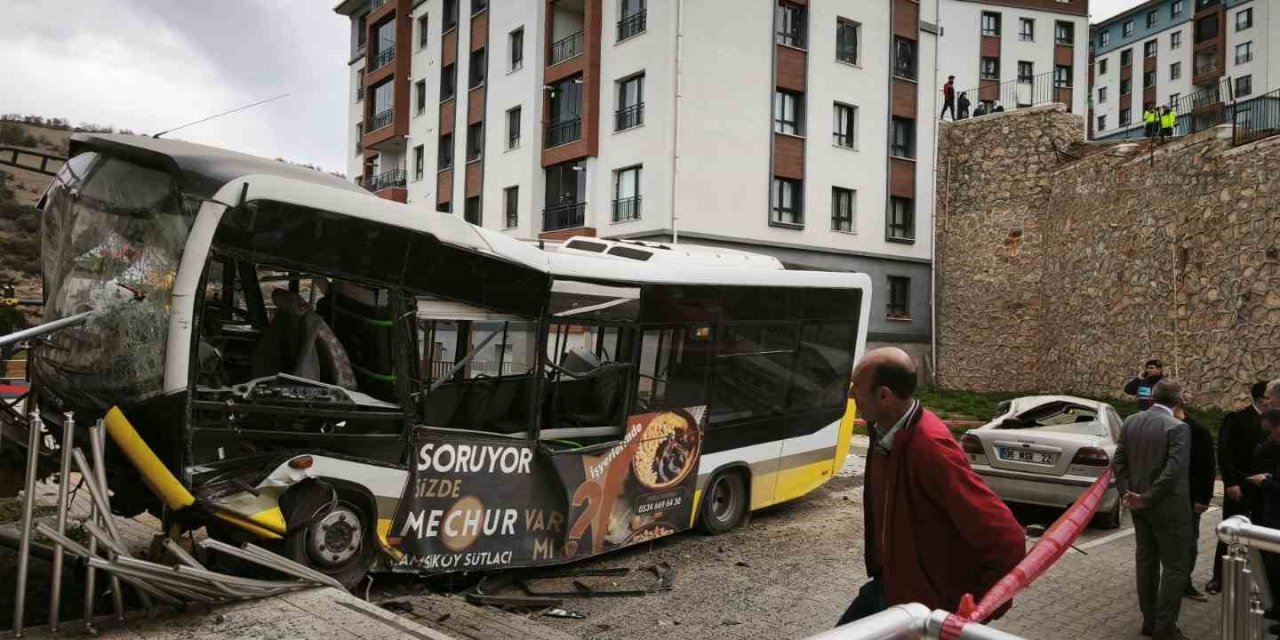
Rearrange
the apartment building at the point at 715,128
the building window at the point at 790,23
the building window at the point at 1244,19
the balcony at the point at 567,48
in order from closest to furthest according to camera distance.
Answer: the apartment building at the point at 715,128 < the building window at the point at 790,23 < the balcony at the point at 567,48 < the building window at the point at 1244,19

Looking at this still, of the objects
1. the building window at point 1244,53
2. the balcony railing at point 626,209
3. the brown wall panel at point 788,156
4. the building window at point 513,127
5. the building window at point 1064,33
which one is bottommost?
the balcony railing at point 626,209

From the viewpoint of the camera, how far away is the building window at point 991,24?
5347 centimetres

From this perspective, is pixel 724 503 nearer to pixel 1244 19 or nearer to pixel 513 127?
pixel 513 127

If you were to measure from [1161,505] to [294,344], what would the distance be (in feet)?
20.5

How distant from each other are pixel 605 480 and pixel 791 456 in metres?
3.24

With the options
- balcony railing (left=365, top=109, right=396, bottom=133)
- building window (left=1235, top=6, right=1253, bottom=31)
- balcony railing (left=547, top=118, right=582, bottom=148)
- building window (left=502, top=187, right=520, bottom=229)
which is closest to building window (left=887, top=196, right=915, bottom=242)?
balcony railing (left=547, top=118, right=582, bottom=148)

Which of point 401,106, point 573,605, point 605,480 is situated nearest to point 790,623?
point 573,605

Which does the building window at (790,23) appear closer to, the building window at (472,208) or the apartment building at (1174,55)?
the building window at (472,208)

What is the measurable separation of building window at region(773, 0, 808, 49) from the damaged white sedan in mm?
21157

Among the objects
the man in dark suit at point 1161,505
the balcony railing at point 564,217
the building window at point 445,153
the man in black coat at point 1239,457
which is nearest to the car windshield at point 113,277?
the man in dark suit at point 1161,505

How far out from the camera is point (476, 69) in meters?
37.0

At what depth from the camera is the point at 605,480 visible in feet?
27.8

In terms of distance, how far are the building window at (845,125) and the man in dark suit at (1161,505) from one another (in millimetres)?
25447

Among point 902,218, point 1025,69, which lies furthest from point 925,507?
point 1025,69
